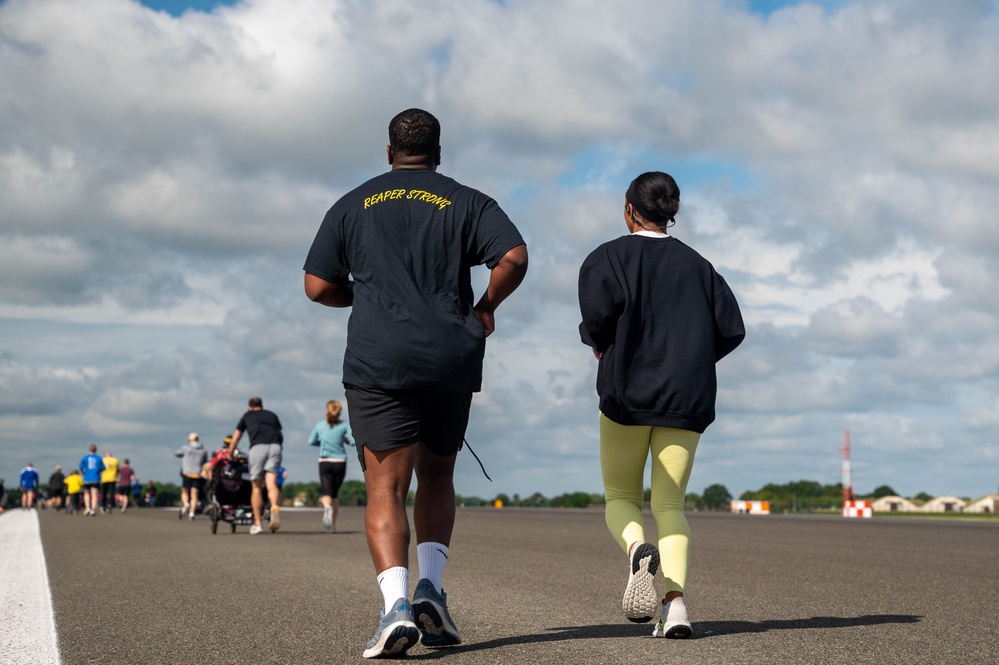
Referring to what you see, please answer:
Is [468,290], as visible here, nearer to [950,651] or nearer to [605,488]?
[605,488]

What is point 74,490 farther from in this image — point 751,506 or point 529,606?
point 529,606

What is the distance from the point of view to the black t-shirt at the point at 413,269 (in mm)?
4734

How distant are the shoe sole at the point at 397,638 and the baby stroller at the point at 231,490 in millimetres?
14560

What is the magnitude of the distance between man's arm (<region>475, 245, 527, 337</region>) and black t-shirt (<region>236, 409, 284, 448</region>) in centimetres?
1323

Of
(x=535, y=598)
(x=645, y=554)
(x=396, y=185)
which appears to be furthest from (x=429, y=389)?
(x=535, y=598)

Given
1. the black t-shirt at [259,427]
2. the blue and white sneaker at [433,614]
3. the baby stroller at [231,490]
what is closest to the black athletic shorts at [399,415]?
the blue and white sneaker at [433,614]

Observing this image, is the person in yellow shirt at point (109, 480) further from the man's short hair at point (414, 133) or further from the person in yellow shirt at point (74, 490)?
the man's short hair at point (414, 133)

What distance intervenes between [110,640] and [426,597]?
→ 1692 mm

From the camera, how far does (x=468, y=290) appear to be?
495 cm

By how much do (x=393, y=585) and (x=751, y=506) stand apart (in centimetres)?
4962

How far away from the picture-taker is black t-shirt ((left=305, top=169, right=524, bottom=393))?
473 centimetres

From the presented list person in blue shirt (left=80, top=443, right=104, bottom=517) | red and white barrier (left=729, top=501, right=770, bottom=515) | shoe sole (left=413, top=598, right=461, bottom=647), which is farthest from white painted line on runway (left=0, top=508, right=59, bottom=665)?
red and white barrier (left=729, top=501, right=770, bottom=515)

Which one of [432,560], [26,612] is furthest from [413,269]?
[26,612]

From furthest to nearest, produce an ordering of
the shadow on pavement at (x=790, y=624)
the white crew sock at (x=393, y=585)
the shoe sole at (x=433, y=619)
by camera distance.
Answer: the shadow on pavement at (x=790, y=624) < the shoe sole at (x=433, y=619) < the white crew sock at (x=393, y=585)
